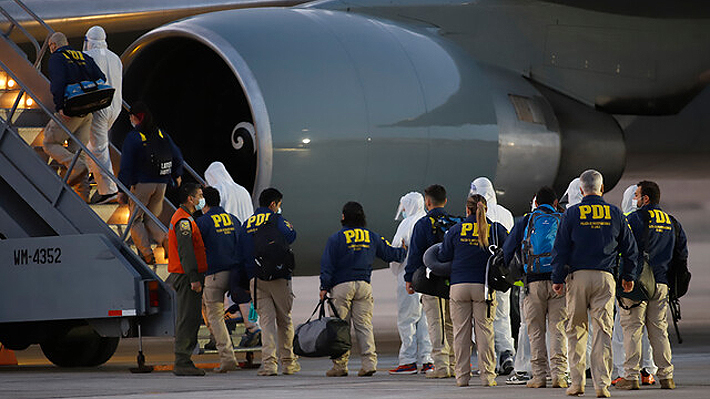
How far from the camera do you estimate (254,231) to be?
30.2ft

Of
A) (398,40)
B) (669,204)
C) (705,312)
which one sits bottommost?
(705,312)

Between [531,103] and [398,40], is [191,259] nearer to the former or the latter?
[398,40]

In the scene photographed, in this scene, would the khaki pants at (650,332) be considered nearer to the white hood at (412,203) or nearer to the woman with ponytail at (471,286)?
the woman with ponytail at (471,286)

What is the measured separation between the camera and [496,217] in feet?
31.8

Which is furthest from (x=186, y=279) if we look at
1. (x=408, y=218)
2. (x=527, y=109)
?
(x=527, y=109)

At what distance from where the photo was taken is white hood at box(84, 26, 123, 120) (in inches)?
412

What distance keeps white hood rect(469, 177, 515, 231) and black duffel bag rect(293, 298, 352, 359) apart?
136cm

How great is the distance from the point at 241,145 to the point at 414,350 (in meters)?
2.14

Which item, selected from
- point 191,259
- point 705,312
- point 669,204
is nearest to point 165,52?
point 191,259

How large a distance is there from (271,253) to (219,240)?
0.45 metres

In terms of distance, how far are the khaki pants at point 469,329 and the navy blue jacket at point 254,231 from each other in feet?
4.46

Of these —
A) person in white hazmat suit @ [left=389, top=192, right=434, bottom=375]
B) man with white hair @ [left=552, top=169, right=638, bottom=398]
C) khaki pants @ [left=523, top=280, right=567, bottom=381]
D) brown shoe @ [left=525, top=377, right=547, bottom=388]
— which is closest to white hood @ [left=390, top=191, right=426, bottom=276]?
person in white hazmat suit @ [left=389, top=192, right=434, bottom=375]

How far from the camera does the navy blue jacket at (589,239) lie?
24.3 feet

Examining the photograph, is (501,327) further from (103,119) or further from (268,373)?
(103,119)
